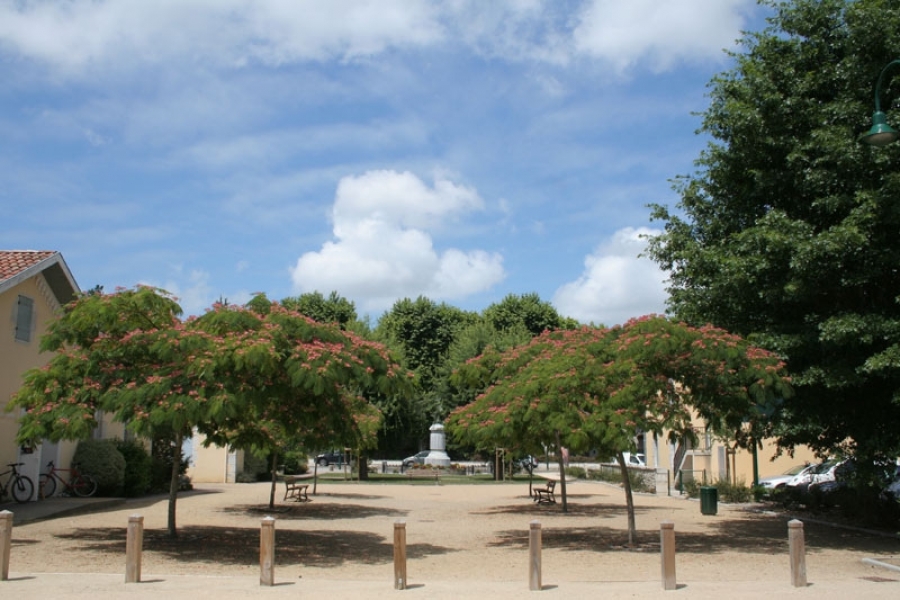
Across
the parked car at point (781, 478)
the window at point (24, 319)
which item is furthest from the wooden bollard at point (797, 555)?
the parked car at point (781, 478)

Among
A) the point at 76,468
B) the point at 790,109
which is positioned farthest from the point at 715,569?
the point at 76,468

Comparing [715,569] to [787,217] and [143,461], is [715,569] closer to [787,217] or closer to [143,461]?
[787,217]

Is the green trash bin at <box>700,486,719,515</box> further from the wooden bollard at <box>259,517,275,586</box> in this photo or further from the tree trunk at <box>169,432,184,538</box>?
the wooden bollard at <box>259,517,275,586</box>

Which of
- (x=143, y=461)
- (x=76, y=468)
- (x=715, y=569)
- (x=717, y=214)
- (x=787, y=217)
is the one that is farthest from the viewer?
(x=143, y=461)

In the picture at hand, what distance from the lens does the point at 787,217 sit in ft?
53.3

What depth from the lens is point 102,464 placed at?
24.9 meters

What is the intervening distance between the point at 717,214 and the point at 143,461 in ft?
65.2

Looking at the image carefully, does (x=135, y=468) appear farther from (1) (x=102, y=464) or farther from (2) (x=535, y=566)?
(2) (x=535, y=566)

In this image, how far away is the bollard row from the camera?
1084 centimetres

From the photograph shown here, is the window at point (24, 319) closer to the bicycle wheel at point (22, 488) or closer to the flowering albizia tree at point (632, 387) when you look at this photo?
the bicycle wheel at point (22, 488)

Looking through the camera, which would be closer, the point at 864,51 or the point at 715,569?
the point at 715,569

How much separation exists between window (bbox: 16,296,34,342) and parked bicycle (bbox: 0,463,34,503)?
3.55 metres

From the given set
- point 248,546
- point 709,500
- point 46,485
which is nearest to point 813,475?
point 709,500

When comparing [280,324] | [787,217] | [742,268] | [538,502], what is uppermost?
[787,217]
